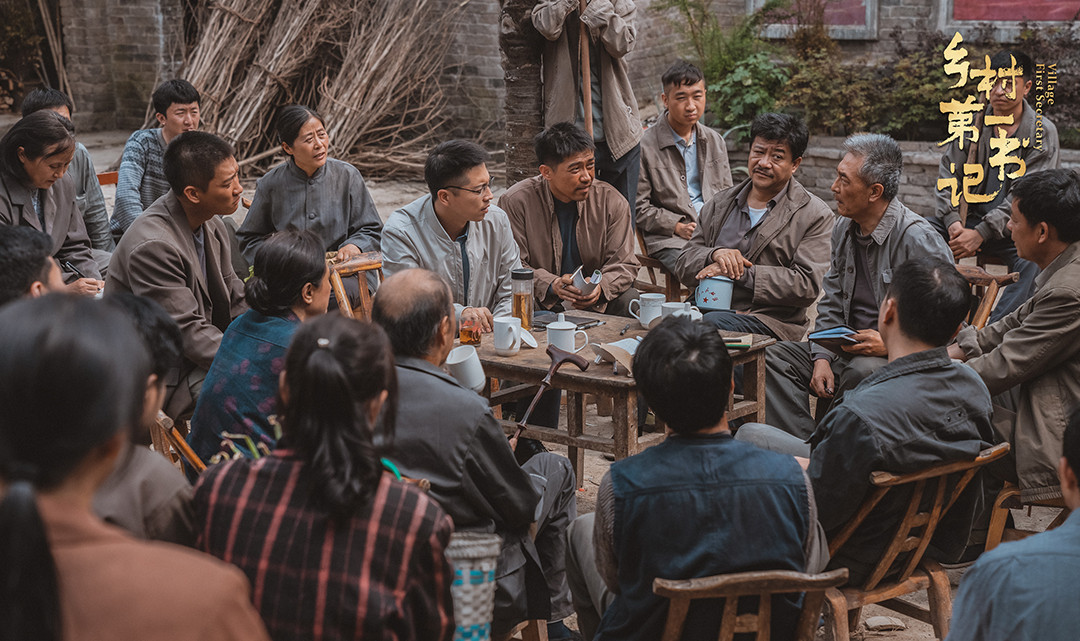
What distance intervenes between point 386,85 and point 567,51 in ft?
18.7

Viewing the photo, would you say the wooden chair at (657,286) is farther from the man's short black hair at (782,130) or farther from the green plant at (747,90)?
the green plant at (747,90)

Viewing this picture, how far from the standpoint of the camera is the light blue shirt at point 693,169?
6.22m

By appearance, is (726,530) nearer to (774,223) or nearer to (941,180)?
(774,223)

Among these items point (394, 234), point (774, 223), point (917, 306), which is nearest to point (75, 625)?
point (917, 306)

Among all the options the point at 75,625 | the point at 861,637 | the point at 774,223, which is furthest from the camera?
the point at 774,223

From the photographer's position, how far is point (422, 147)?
40.9 ft

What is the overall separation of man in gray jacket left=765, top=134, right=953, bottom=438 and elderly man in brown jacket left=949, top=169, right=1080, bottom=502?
490mm

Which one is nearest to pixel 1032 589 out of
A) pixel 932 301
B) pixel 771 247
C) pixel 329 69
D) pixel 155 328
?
pixel 932 301

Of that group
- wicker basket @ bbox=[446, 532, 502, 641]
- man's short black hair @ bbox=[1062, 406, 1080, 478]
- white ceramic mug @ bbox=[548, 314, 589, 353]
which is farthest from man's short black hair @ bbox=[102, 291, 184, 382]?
man's short black hair @ bbox=[1062, 406, 1080, 478]

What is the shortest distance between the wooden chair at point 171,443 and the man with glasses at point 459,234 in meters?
1.28

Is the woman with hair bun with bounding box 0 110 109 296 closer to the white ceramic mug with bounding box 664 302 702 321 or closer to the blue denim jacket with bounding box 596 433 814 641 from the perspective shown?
the white ceramic mug with bounding box 664 302 702 321

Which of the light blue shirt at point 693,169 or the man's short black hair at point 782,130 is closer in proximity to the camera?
the man's short black hair at point 782,130

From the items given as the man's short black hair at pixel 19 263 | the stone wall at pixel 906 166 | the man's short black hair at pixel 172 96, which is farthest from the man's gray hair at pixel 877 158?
the stone wall at pixel 906 166

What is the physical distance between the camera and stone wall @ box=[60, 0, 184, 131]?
1343 cm
